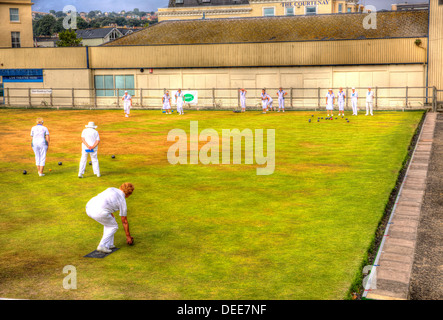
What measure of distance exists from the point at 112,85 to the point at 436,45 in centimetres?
2853

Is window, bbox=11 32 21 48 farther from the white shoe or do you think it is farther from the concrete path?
the white shoe

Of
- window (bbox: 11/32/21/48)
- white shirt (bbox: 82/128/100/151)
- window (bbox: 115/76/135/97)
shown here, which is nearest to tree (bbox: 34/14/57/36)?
window (bbox: 11/32/21/48)

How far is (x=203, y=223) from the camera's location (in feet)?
40.4

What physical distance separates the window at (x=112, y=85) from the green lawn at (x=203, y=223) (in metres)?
25.2

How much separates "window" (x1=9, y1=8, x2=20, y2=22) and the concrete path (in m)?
62.9

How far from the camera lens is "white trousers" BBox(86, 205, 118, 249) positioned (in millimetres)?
9977

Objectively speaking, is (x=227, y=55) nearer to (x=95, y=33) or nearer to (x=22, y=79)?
(x=22, y=79)

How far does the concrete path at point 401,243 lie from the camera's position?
27.5 ft

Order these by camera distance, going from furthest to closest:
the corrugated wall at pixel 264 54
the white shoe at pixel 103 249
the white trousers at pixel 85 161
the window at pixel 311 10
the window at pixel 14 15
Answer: the window at pixel 311 10
the window at pixel 14 15
the corrugated wall at pixel 264 54
the white trousers at pixel 85 161
the white shoe at pixel 103 249

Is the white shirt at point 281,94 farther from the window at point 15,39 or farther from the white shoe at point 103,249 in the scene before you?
the window at point 15,39

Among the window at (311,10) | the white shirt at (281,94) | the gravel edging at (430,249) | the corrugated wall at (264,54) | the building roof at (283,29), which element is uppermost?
the window at (311,10)

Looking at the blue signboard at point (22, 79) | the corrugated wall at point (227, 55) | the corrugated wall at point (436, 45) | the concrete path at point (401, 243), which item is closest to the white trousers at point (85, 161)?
the concrete path at point (401, 243)

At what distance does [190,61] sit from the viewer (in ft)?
155
